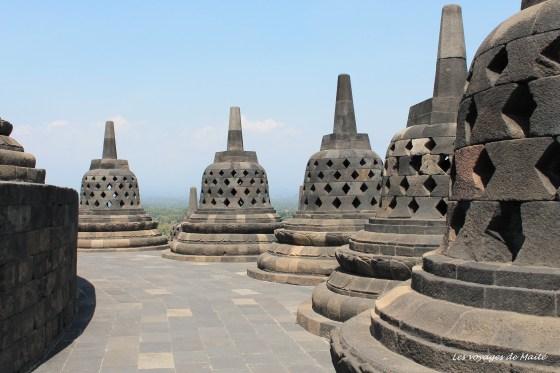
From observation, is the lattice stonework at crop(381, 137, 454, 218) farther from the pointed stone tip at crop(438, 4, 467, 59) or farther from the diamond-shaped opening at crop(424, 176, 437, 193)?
the pointed stone tip at crop(438, 4, 467, 59)

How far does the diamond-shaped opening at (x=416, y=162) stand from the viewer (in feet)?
24.1

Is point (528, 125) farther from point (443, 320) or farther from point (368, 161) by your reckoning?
point (368, 161)

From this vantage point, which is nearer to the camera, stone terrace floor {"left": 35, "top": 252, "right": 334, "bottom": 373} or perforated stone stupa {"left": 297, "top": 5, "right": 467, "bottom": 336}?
stone terrace floor {"left": 35, "top": 252, "right": 334, "bottom": 373}

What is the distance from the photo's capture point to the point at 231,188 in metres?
15.6

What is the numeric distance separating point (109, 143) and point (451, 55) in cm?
1415

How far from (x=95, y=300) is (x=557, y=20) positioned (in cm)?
787

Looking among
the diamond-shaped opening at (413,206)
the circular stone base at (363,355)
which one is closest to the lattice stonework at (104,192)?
the diamond-shaped opening at (413,206)

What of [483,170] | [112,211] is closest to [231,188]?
[112,211]

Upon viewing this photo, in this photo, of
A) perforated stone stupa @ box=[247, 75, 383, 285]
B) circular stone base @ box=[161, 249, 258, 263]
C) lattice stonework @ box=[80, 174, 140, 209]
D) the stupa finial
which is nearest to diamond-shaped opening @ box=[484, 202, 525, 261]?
the stupa finial

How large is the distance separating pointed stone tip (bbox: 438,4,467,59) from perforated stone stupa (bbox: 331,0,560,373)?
353 cm

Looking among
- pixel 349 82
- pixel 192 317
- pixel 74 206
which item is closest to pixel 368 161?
pixel 349 82

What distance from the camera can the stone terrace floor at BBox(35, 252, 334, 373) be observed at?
562 centimetres

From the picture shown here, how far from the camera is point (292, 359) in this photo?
5848 millimetres

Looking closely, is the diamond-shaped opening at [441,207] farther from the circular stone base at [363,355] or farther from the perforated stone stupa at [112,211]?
the perforated stone stupa at [112,211]
